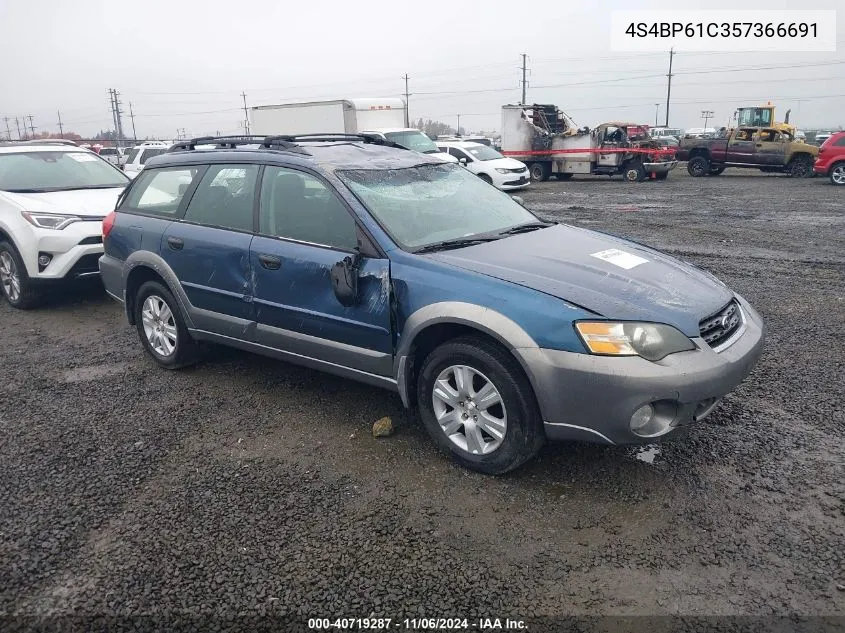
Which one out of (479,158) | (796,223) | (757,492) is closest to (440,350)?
(757,492)

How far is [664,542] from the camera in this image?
2.90 meters

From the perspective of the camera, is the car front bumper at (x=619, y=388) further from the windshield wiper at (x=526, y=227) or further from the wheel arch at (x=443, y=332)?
the windshield wiper at (x=526, y=227)

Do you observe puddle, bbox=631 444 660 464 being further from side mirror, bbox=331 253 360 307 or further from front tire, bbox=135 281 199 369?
front tire, bbox=135 281 199 369

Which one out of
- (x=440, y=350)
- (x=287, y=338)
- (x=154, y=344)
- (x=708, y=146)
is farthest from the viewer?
(x=708, y=146)

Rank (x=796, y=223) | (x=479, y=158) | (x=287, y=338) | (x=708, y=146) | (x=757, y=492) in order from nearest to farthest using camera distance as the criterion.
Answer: (x=757, y=492) < (x=287, y=338) < (x=796, y=223) < (x=479, y=158) < (x=708, y=146)

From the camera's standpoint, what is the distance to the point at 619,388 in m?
3.00

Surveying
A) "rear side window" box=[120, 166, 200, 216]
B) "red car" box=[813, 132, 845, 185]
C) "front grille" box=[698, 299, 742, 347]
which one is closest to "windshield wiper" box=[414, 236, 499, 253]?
"front grille" box=[698, 299, 742, 347]

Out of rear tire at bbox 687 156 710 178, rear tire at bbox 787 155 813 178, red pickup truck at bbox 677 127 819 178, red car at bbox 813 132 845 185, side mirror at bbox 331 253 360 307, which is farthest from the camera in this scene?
rear tire at bbox 687 156 710 178

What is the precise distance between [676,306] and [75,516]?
3119 millimetres

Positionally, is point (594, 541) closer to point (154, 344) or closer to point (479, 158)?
point (154, 344)

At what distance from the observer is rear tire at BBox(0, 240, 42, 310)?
699 centimetres

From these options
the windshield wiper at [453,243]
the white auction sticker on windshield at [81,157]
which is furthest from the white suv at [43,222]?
the windshield wiper at [453,243]

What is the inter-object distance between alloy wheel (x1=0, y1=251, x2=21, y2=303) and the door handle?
14.1ft

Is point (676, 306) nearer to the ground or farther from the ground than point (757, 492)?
farther from the ground
